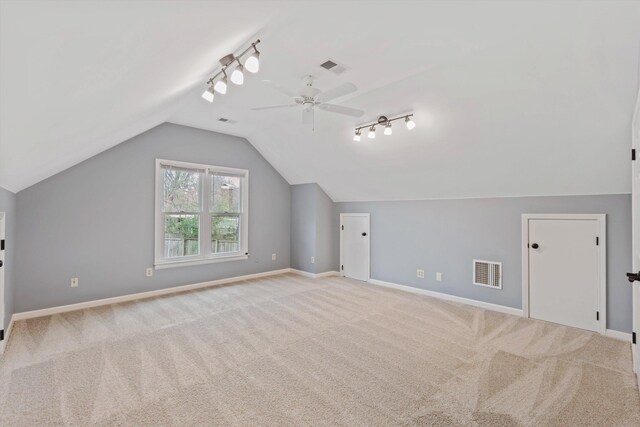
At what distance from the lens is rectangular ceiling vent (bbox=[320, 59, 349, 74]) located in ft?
9.38

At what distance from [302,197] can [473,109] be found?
13.0ft

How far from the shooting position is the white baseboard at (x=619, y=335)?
3275 mm

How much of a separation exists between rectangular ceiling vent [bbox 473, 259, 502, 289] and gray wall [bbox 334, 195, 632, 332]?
64 mm

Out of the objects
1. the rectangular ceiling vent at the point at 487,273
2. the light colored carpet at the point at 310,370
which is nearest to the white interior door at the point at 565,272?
the light colored carpet at the point at 310,370

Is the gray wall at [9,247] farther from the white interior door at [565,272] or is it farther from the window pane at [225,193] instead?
the white interior door at [565,272]

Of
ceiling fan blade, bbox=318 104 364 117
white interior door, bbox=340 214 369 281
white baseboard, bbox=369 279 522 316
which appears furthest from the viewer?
white interior door, bbox=340 214 369 281

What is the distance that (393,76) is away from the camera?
311cm

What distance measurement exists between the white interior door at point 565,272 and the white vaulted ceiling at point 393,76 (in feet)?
1.53

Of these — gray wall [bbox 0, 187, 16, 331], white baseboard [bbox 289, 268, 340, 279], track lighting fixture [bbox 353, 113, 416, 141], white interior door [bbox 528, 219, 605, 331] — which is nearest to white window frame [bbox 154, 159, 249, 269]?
white baseboard [bbox 289, 268, 340, 279]

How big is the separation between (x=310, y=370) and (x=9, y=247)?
3.61 meters

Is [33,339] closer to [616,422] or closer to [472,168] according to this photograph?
[616,422]

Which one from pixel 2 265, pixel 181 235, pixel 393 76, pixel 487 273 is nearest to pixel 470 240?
pixel 487 273

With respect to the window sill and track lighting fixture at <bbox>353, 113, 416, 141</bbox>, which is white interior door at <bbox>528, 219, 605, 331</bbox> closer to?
track lighting fixture at <bbox>353, 113, 416, 141</bbox>

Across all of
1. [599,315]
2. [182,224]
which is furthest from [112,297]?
[599,315]
